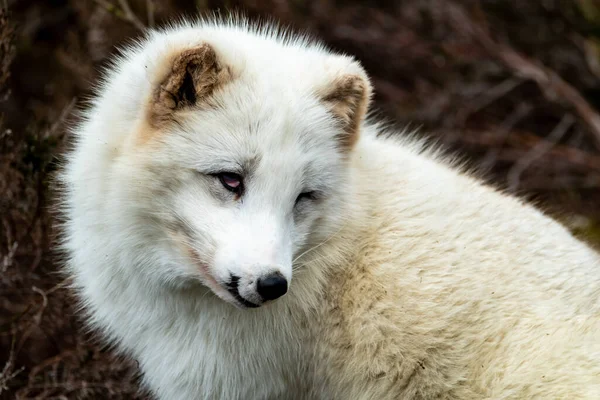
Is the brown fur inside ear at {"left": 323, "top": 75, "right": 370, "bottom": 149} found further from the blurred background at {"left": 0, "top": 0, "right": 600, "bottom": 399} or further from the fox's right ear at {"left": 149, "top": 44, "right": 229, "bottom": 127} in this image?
the blurred background at {"left": 0, "top": 0, "right": 600, "bottom": 399}

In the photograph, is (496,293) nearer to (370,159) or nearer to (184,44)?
(370,159)

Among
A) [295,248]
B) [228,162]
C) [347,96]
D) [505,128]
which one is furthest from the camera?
[505,128]

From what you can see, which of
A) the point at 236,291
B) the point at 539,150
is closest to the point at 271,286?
the point at 236,291

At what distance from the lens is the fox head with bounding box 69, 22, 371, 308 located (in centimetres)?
394

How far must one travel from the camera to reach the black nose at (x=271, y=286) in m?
3.77

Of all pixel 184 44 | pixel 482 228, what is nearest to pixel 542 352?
pixel 482 228

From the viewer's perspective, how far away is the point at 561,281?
177 inches

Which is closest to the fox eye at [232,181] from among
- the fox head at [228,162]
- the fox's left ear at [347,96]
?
the fox head at [228,162]

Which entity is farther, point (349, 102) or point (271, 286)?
point (349, 102)

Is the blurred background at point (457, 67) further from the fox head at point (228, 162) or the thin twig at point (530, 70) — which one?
the fox head at point (228, 162)

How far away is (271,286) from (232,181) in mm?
582

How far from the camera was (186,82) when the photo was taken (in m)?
4.14

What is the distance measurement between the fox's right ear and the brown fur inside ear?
644 millimetres

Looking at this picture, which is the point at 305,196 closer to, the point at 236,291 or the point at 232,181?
the point at 232,181
